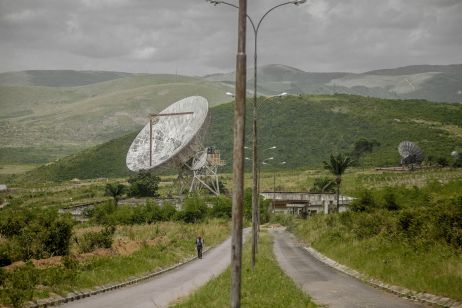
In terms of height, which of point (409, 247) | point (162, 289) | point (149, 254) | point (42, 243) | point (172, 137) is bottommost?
point (149, 254)

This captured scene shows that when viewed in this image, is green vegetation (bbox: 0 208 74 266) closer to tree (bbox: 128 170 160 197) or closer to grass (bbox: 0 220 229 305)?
grass (bbox: 0 220 229 305)

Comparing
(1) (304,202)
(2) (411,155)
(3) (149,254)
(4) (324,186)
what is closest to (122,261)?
(3) (149,254)

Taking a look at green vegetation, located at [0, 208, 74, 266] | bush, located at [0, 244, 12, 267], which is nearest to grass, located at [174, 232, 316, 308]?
bush, located at [0, 244, 12, 267]

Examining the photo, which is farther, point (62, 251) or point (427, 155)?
point (427, 155)

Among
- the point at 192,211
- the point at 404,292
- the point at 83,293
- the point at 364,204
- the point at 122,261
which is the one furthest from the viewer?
the point at 192,211

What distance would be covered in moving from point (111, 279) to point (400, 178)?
96.7 m

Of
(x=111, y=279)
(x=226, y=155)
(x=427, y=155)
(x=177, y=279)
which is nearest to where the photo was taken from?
(x=111, y=279)

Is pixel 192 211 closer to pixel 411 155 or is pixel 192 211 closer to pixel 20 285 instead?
pixel 411 155

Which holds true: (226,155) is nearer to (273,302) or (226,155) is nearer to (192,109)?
(192,109)

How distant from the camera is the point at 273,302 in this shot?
22.9m

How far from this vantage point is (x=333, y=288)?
31391 millimetres

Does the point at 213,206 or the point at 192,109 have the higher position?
the point at 192,109

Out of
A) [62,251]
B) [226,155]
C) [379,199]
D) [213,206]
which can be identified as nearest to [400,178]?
[213,206]

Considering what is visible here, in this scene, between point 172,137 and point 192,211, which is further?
point 172,137
